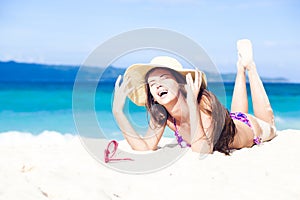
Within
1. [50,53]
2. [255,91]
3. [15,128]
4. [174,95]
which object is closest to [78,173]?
[174,95]

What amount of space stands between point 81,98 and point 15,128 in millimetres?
5291

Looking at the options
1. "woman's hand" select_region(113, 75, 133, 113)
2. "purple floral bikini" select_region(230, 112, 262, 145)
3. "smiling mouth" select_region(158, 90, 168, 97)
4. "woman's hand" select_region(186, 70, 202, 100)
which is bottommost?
"purple floral bikini" select_region(230, 112, 262, 145)

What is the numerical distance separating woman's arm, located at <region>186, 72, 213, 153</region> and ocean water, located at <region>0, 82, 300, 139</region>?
0.59m

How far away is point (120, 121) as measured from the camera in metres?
3.66

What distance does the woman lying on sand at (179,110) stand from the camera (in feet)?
11.4

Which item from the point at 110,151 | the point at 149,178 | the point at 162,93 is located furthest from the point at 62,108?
the point at 149,178

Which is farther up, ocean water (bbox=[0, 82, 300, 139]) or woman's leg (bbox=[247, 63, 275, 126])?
woman's leg (bbox=[247, 63, 275, 126])

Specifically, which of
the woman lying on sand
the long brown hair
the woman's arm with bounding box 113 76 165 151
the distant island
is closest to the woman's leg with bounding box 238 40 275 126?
the woman lying on sand

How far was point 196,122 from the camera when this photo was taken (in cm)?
339

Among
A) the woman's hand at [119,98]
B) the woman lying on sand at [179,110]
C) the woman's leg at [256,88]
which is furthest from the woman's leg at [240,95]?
the woman's hand at [119,98]

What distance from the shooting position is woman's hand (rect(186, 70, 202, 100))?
3432mm

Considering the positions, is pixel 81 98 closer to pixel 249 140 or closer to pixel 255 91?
pixel 249 140

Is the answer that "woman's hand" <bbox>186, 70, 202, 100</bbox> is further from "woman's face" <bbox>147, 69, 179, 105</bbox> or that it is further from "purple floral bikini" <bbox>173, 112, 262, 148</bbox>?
"purple floral bikini" <bbox>173, 112, 262, 148</bbox>

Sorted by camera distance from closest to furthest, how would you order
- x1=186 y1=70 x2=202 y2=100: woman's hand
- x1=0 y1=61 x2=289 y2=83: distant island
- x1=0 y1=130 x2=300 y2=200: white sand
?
x1=0 y1=130 x2=300 y2=200: white sand < x1=186 y1=70 x2=202 y2=100: woman's hand < x1=0 y1=61 x2=289 y2=83: distant island
